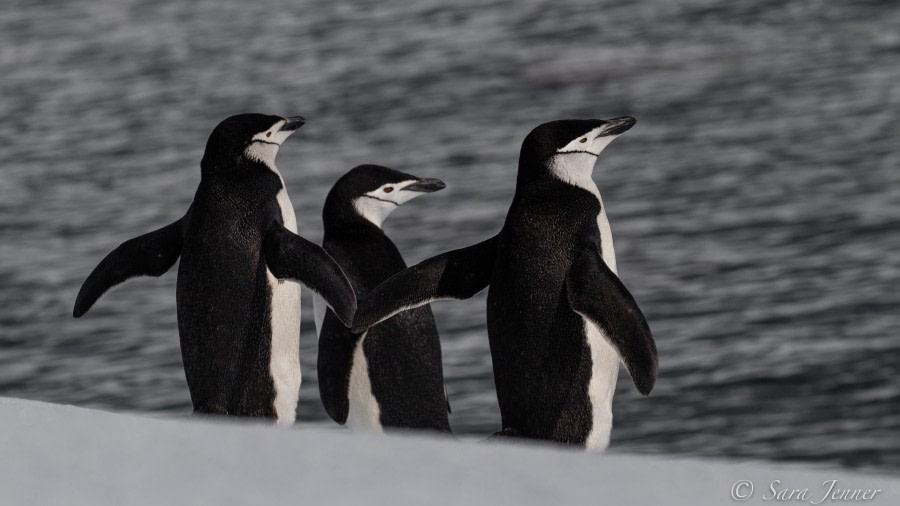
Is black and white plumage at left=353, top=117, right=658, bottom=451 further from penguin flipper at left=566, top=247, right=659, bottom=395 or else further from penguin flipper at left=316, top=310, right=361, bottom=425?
penguin flipper at left=316, top=310, right=361, bottom=425

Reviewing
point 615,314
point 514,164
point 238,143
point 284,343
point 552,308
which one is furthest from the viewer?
point 514,164

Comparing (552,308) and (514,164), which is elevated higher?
(552,308)

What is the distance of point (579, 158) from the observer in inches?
212

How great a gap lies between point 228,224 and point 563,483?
243cm

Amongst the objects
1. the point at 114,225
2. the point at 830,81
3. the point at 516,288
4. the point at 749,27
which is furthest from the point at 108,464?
the point at 749,27

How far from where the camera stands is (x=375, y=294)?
17.5ft

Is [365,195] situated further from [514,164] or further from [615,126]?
[514,164]

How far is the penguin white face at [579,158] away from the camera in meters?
5.35

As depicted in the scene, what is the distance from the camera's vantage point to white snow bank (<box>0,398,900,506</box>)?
3.35 m

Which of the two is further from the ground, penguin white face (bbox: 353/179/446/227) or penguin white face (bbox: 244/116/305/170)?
penguin white face (bbox: 244/116/305/170)

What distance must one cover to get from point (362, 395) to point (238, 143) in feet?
3.44

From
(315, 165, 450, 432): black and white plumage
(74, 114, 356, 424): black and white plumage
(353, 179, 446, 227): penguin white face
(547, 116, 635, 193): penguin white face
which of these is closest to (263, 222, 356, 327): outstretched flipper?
(74, 114, 356, 424): black and white plumage

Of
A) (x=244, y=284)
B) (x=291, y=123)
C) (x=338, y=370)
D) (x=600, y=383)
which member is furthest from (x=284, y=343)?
(x=600, y=383)

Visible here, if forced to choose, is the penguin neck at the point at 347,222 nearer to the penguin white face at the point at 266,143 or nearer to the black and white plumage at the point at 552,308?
the penguin white face at the point at 266,143
